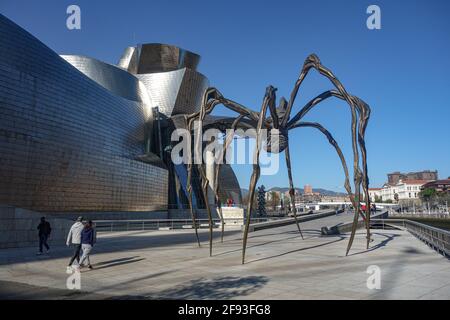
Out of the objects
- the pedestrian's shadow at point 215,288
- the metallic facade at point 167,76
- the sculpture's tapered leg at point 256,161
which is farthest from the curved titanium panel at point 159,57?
the pedestrian's shadow at point 215,288

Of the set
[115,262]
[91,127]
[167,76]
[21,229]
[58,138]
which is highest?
[167,76]

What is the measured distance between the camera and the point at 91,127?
113ft

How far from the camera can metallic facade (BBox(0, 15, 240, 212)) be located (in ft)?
83.1

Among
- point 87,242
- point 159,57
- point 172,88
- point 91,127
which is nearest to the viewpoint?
point 87,242

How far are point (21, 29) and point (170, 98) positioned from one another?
84.9 feet

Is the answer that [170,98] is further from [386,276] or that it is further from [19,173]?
[386,276]

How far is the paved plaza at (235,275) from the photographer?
6.53 metres

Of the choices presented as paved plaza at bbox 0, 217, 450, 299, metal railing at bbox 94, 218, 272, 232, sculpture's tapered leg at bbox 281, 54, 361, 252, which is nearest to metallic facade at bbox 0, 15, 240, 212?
metal railing at bbox 94, 218, 272, 232

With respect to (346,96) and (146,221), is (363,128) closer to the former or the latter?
(346,96)

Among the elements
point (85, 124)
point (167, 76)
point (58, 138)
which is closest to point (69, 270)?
point (58, 138)

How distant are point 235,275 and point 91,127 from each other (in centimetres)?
3007

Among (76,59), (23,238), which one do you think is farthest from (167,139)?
(23,238)

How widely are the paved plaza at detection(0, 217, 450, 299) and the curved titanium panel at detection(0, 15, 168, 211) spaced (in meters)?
15.4

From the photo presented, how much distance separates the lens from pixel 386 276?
7879 millimetres
